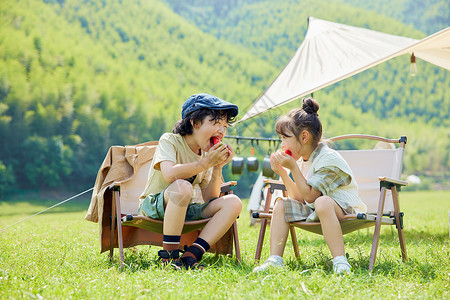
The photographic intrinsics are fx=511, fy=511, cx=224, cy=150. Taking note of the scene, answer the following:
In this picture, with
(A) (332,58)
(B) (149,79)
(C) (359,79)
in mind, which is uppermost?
(C) (359,79)

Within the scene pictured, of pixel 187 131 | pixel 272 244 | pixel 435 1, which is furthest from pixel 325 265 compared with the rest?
pixel 435 1

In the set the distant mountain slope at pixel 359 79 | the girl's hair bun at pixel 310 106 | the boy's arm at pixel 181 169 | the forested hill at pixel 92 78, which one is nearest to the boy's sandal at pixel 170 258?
the boy's arm at pixel 181 169

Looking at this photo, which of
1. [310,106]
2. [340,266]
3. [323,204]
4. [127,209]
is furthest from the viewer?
[127,209]

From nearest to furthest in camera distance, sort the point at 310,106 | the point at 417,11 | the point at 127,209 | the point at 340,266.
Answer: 1. the point at 340,266
2. the point at 310,106
3. the point at 127,209
4. the point at 417,11

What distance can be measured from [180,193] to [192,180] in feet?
0.90

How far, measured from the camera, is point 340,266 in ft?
6.36

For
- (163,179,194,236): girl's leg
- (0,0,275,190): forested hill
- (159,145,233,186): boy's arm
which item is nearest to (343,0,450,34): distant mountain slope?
(0,0,275,190): forested hill

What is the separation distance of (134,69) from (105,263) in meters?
28.6

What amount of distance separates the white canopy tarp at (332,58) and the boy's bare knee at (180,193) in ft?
6.68

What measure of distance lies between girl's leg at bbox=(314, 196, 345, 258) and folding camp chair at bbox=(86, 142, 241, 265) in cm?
44

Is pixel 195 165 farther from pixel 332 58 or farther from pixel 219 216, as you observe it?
pixel 332 58

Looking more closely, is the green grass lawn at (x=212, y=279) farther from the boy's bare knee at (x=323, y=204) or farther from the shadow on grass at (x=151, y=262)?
the boy's bare knee at (x=323, y=204)

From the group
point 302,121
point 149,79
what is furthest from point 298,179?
point 149,79

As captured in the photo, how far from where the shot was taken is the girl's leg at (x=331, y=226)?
2021 mm
